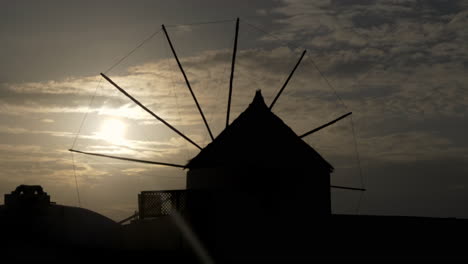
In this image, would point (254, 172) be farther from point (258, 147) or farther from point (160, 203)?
point (160, 203)

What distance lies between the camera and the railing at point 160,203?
832 inches

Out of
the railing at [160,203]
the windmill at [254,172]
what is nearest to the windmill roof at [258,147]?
the windmill at [254,172]

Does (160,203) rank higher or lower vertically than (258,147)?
lower

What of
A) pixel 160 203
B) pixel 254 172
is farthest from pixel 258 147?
pixel 160 203

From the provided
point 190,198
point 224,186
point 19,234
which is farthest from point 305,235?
point 19,234

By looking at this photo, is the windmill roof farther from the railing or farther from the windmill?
the railing

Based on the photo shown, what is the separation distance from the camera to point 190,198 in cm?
2097

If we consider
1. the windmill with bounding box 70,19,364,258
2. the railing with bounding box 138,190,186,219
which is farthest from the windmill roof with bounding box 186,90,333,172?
the railing with bounding box 138,190,186,219

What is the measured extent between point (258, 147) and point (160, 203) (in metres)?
4.82

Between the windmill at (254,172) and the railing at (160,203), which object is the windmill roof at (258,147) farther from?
the railing at (160,203)

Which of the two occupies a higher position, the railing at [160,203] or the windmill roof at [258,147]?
the windmill roof at [258,147]

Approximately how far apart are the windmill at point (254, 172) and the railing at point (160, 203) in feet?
1.24

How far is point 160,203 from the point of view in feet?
71.1

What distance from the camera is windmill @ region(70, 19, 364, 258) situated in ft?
72.6
